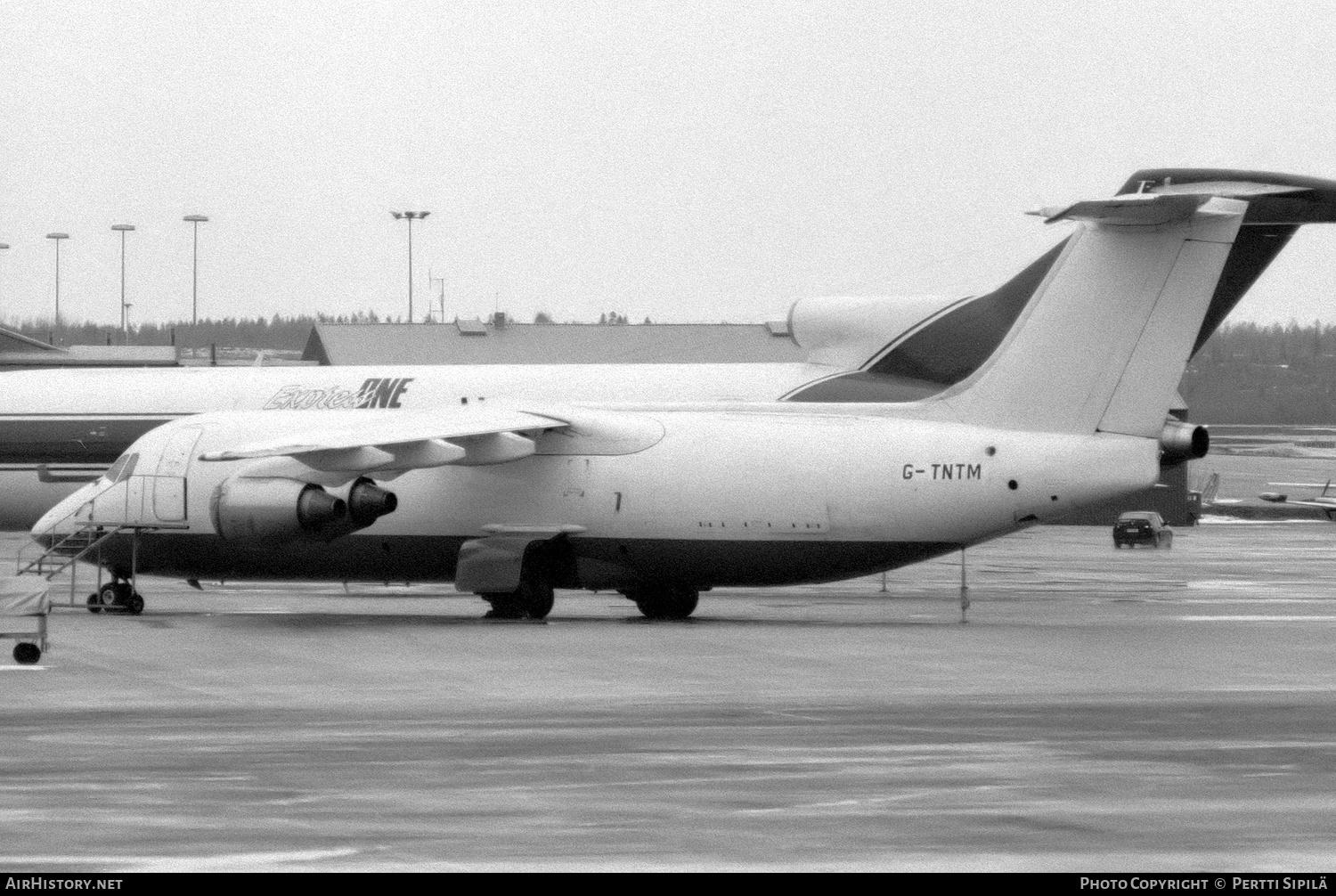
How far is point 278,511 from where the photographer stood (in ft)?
92.8

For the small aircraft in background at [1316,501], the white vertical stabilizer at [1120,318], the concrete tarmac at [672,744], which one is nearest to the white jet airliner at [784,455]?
the white vertical stabilizer at [1120,318]

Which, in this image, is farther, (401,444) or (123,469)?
(123,469)

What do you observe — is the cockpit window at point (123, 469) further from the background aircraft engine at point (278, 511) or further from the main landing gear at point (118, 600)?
the background aircraft engine at point (278, 511)

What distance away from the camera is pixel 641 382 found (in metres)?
33.8

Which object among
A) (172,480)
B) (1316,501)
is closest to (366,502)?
(172,480)

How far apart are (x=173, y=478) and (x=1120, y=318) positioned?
14.5 m

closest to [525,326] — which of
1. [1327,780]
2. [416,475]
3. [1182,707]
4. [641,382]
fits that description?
[641,382]

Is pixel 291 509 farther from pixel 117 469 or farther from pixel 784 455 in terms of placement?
pixel 784 455

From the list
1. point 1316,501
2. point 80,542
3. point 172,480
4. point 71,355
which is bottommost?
point 1316,501

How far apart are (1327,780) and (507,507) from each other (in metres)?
17.2

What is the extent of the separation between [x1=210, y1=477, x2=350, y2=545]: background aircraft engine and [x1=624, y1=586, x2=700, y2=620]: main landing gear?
4712 millimetres

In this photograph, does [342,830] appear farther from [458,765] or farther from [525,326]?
[525,326]

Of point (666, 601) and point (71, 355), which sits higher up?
point (71, 355)

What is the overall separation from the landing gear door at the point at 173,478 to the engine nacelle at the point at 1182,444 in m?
14.9
